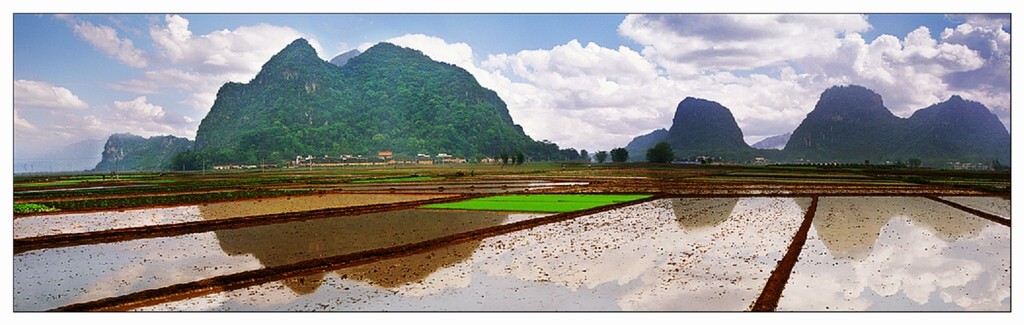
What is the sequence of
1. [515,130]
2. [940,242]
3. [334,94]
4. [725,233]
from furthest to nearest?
[334,94] < [515,130] < [725,233] < [940,242]

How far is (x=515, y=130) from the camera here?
323 ft

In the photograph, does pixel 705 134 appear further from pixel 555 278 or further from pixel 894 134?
pixel 555 278

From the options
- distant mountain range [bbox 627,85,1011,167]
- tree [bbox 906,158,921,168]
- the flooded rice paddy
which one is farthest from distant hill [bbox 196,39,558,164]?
the flooded rice paddy

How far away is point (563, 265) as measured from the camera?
900 cm

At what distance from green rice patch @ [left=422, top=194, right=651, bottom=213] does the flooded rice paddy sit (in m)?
2.79

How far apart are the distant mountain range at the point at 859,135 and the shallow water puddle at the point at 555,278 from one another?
5871 millimetres

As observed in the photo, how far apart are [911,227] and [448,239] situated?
10083 mm

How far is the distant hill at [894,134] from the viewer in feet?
51.3

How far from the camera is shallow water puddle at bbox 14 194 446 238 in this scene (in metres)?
13.3

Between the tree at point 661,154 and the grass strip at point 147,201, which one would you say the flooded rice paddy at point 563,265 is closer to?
the grass strip at point 147,201

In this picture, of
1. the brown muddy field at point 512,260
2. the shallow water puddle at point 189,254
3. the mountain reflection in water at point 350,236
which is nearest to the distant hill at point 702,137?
the mountain reflection in water at point 350,236

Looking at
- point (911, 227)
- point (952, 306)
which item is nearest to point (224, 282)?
point (952, 306)
